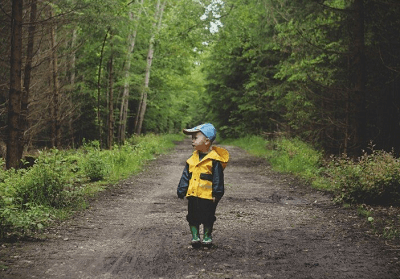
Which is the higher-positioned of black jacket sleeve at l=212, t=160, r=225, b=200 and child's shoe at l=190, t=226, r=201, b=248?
black jacket sleeve at l=212, t=160, r=225, b=200

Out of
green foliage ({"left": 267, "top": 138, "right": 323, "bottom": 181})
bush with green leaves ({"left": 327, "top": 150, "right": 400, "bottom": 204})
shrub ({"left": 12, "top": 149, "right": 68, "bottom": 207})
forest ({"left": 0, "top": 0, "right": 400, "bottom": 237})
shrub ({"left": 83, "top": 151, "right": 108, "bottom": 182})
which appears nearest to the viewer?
shrub ({"left": 12, "top": 149, "right": 68, "bottom": 207})

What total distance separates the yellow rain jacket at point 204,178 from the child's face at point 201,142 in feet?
0.35

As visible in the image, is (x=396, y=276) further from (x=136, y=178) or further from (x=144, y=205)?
(x=136, y=178)

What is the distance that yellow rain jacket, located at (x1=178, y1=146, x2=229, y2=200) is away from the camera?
5.26 meters

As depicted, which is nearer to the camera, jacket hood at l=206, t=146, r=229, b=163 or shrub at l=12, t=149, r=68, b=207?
jacket hood at l=206, t=146, r=229, b=163

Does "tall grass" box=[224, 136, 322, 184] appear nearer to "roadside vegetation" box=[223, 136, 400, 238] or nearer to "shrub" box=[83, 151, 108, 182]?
"roadside vegetation" box=[223, 136, 400, 238]

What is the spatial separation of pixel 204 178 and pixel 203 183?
0.07 metres

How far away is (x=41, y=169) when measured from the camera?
7660 millimetres

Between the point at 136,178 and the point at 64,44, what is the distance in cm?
844

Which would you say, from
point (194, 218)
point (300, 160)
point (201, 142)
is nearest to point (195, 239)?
point (194, 218)

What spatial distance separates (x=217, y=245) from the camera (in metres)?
5.56

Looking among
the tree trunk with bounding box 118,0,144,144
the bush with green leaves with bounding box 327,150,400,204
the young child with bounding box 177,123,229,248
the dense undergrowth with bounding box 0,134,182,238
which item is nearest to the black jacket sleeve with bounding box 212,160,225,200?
the young child with bounding box 177,123,229,248

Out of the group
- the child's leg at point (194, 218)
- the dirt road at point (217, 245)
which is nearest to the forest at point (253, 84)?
the dirt road at point (217, 245)

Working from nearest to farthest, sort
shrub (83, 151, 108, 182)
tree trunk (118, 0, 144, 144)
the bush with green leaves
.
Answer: the bush with green leaves → shrub (83, 151, 108, 182) → tree trunk (118, 0, 144, 144)
